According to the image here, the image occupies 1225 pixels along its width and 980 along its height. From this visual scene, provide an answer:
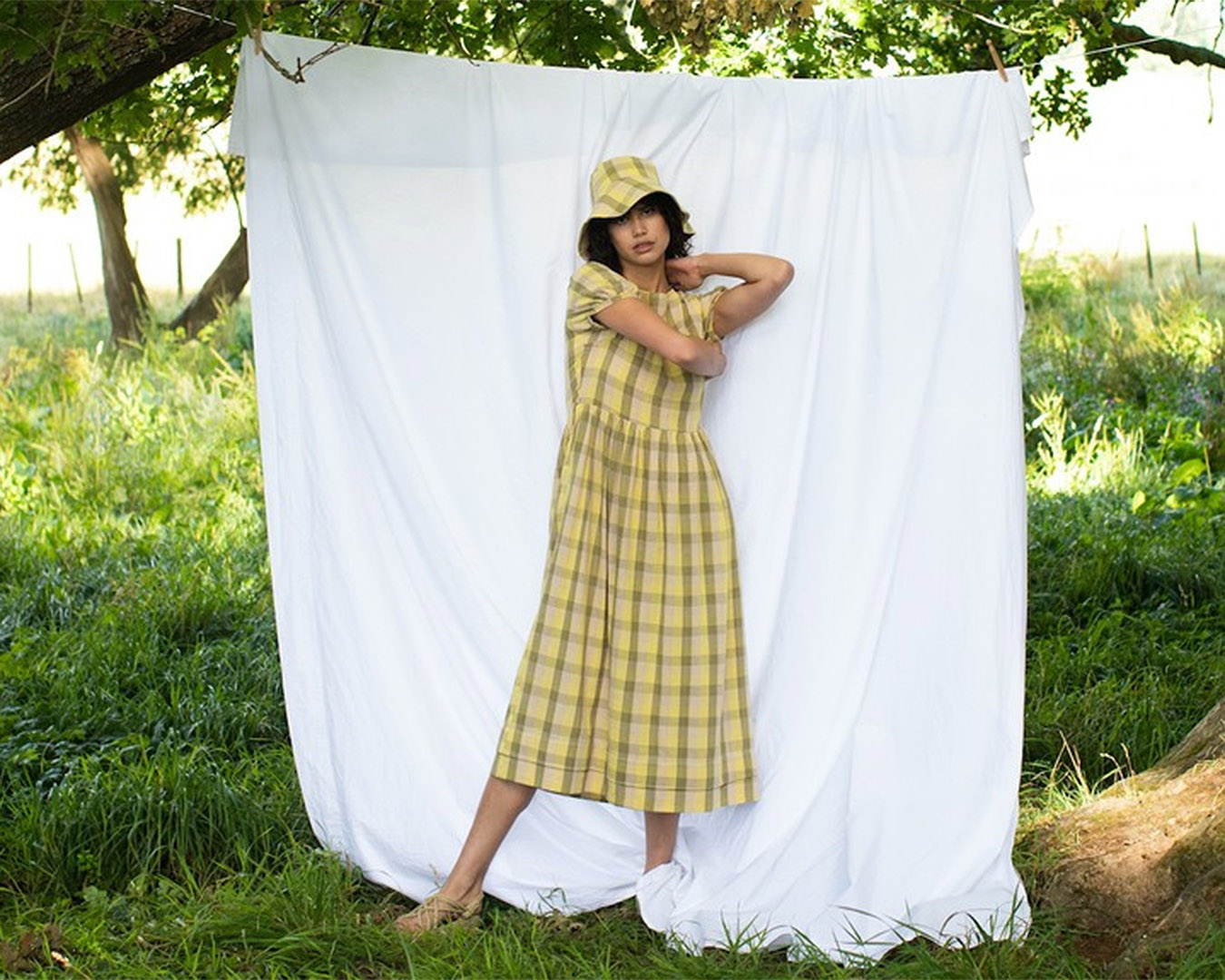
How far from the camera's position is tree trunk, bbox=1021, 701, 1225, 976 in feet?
9.73

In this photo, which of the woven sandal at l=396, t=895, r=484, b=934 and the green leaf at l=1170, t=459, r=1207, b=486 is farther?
the green leaf at l=1170, t=459, r=1207, b=486

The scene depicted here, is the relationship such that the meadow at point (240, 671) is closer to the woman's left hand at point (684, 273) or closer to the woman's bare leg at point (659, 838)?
the woman's bare leg at point (659, 838)

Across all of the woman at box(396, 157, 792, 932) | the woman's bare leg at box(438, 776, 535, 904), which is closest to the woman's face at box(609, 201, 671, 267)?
the woman at box(396, 157, 792, 932)

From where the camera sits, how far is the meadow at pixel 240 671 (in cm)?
309

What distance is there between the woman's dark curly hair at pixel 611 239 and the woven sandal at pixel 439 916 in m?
1.34

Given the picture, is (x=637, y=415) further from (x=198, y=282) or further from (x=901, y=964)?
(x=198, y=282)

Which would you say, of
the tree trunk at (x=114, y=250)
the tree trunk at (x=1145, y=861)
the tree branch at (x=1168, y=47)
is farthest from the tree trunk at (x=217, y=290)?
the tree trunk at (x=1145, y=861)

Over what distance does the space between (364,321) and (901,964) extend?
1694 millimetres

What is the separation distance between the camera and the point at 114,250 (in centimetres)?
1132

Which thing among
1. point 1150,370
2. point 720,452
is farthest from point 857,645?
point 1150,370

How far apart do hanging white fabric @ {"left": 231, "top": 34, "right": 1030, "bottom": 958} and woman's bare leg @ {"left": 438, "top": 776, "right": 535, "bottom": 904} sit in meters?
0.16

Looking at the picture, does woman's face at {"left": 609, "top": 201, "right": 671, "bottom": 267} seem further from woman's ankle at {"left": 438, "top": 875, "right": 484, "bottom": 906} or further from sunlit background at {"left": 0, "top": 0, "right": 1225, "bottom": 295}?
sunlit background at {"left": 0, "top": 0, "right": 1225, "bottom": 295}

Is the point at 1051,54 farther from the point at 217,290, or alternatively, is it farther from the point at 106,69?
the point at 217,290

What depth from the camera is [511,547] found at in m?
3.45
